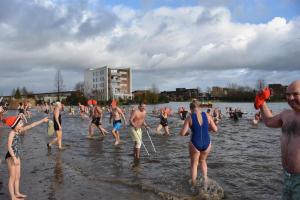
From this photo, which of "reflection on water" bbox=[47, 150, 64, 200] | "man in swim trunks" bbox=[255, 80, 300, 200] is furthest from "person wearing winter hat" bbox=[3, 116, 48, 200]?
"man in swim trunks" bbox=[255, 80, 300, 200]

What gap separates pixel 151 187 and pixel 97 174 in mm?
2167

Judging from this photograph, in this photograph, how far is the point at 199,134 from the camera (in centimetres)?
818

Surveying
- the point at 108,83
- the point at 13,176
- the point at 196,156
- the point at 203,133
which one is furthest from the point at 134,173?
the point at 108,83

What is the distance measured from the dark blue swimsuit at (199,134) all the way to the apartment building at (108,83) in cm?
12143

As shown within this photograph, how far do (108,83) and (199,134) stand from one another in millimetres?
129382

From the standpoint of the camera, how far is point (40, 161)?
12.4m

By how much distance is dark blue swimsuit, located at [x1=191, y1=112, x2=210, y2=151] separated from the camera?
8.19 m

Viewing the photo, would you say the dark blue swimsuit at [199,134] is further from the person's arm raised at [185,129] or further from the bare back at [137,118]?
the bare back at [137,118]

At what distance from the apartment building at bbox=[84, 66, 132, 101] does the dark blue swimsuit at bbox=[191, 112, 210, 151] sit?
121m

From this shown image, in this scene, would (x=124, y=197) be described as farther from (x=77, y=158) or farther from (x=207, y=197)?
(x=77, y=158)

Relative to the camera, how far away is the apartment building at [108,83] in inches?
5349

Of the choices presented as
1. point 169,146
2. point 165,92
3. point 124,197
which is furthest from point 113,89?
point 124,197

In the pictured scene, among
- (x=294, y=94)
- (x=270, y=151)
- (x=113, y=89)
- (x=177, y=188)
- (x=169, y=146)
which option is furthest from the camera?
(x=113, y=89)

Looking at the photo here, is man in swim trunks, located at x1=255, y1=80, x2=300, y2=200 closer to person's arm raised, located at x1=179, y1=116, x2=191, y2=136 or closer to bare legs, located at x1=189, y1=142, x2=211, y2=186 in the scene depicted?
person's arm raised, located at x1=179, y1=116, x2=191, y2=136
